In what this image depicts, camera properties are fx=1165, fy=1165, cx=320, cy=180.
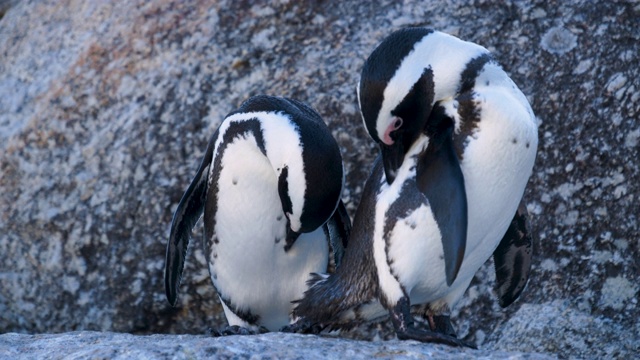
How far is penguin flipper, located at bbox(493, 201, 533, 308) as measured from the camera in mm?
3268

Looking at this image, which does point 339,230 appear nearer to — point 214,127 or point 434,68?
point 434,68

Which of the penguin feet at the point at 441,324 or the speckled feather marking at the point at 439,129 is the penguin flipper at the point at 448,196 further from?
the penguin feet at the point at 441,324

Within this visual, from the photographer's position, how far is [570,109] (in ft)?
13.4

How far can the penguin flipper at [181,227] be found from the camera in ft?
11.7

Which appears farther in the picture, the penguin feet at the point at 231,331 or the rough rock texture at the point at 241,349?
the penguin feet at the point at 231,331

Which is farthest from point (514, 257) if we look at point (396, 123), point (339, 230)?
point (396, 123)

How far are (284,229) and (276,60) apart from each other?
1.25m

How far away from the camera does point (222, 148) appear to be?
11.1ft

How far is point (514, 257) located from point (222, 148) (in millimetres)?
894

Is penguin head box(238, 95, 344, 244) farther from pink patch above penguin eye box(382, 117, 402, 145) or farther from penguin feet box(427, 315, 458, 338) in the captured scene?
penguin feet box(427, 315, 458, 338)

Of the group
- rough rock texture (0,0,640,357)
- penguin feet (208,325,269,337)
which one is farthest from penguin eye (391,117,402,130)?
rough rock texture (0,0,640,357)

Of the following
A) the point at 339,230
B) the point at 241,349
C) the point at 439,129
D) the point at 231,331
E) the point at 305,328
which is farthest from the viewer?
the point at 339,230

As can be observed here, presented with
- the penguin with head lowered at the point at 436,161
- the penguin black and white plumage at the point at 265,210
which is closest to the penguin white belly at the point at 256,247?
the penguin black and white plumage at the point at 265,210

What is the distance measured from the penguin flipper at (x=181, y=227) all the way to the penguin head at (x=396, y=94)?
0.83m
